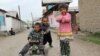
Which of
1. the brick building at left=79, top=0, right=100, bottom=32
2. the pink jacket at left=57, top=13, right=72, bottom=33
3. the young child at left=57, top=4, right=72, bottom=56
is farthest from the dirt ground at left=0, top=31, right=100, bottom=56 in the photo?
the brick building at left=79, top=0, right=100, bottom=32

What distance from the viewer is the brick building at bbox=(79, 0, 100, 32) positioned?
98.4ft

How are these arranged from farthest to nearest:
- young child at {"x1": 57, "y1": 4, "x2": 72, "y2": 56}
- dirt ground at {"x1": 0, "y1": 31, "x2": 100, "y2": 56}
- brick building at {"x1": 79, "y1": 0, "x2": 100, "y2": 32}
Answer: brick building at {"x1": 79, "y1": 0, "x2": 100, "y2": 32}, dirt ground at {"x1": 0, "y1": 31, "x2": 100, "y2": 56}, young child at {"x1": 57, "y1": 4, "x2": 72, "y2": 56}

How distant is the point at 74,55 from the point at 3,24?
4026 centimetres

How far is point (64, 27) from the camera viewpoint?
31.3 feet

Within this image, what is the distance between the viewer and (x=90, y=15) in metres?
31.9

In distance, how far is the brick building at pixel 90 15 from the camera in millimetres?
29998

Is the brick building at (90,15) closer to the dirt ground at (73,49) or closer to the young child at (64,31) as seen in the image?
the dirt ground at (73,49)

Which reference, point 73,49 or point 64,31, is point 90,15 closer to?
point 73,49

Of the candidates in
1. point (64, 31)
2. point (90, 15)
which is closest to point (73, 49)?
point (64, 31)

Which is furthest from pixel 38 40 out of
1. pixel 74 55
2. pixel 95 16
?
pixel 95 16

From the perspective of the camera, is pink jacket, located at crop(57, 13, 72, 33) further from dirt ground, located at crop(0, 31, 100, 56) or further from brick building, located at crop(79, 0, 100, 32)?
brick building, located at crop(79, 0, 100, 32)

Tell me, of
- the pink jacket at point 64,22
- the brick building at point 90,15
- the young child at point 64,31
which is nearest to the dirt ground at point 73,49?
the young child at point 64,31

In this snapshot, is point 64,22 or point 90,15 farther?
point 90,15

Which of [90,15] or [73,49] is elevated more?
[90,15]
